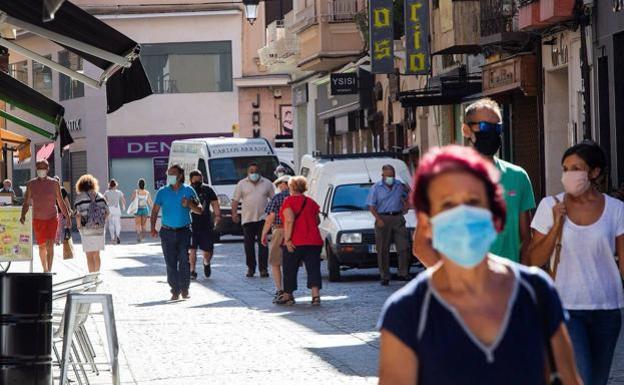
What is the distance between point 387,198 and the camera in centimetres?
2483

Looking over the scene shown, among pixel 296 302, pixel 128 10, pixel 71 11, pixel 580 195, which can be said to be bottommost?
pixel 296 302

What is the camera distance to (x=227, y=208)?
1666 inches

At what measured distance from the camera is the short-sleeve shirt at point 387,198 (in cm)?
2483

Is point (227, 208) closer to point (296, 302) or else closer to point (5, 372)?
point (296, 302)

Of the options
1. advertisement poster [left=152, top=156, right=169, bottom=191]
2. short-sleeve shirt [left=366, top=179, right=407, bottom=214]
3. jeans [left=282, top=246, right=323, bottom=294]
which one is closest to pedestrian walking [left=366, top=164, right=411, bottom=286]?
short-sleeve shirt [left=366, top=179, right=407, bottom=214]

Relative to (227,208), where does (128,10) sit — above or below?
above

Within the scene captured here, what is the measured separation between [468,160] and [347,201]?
22.6m

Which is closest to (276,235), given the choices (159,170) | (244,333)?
(244,333)

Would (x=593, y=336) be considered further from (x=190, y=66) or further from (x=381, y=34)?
(x=190, y=66)

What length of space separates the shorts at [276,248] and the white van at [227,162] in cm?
1876

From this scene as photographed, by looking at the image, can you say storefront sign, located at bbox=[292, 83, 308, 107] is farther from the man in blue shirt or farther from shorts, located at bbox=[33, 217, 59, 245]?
the man in blue shirt

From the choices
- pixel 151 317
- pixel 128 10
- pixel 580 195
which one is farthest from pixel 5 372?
pixel 128 10

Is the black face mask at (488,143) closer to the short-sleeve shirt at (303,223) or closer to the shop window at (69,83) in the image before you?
the short-sleeve shirt at (303,223)

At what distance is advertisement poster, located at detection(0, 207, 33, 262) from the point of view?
1845 cm
